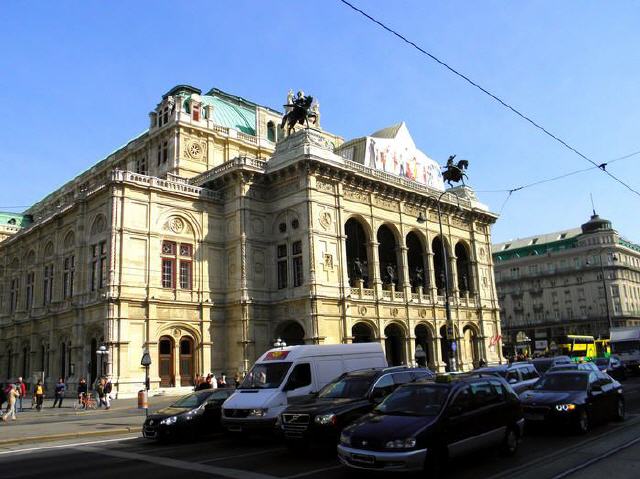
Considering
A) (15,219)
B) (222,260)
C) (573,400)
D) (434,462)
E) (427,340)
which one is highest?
(15,219)

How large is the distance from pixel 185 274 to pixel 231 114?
20805mm

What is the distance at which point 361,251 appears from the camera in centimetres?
4453

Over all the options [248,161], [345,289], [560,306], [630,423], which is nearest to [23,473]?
[630,423]

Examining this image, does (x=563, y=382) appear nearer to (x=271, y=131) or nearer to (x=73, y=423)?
(x=73, y=423)

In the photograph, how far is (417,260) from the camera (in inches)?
1965

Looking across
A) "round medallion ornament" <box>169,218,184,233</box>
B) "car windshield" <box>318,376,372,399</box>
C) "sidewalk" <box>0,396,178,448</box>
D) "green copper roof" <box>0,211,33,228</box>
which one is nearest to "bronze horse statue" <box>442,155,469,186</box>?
"round medallion ornament" <box>169,218,184,233</box>

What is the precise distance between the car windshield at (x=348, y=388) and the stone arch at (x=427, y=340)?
32.6 m

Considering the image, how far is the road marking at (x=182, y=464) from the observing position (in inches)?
404

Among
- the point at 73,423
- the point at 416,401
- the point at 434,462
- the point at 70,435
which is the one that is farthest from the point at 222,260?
the point at 434,462

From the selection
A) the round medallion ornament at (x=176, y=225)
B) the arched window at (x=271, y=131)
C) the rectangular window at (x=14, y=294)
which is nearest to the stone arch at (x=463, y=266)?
the arched window at (x=271, y=131)

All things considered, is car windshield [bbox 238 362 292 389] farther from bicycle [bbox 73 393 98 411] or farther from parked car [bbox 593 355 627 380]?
parked car [bbox 593 355 627 380]

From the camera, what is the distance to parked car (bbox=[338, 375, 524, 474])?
29.0 feet

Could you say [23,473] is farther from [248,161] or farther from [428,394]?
[248,161]

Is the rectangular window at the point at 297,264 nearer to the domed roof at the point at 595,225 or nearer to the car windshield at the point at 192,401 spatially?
the car windshield at the point at 192,401
